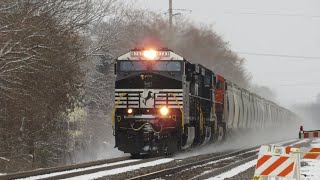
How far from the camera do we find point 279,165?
816 centimetres

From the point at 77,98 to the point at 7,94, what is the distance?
341 inches

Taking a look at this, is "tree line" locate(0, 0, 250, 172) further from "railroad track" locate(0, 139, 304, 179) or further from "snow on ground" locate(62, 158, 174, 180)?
"snow on ground" locate(62, 158, 174, 180)

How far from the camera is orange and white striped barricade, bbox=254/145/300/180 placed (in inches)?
320

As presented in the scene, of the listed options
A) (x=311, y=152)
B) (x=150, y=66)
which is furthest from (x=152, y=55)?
(x=311, y=152)

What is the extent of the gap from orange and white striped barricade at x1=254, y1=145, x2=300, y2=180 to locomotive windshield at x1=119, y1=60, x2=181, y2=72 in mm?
10082

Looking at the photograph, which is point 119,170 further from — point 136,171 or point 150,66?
point 150,66

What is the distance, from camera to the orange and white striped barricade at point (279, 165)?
8133mm

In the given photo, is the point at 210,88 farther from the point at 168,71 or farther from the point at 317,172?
the point at 317,172

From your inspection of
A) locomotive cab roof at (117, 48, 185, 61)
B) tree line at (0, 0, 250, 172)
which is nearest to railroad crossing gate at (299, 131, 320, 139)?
locomotive cab roof at (117, 48, 185, 61)

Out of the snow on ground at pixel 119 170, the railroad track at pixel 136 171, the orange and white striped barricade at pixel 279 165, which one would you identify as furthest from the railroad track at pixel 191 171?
the orange and white striped barricade at pixel 279 165

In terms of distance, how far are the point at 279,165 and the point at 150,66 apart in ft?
34.3

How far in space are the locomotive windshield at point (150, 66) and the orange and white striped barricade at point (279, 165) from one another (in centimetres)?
1008

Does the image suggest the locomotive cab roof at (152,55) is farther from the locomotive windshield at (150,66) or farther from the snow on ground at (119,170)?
the snow on ground at (119,170)

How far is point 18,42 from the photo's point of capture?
16.6m
